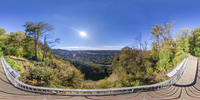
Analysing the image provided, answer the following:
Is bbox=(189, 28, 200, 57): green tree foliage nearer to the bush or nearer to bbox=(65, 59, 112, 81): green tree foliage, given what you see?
bbox=(65, 59, 112, 81): green tree foliage

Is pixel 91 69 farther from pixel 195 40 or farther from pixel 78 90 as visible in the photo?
pixel 195 40

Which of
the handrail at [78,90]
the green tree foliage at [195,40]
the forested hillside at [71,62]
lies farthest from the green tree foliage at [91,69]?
the green tree foliage at [195,40]

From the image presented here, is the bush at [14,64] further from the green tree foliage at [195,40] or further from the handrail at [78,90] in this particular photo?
the green tree foliage at [195,40]

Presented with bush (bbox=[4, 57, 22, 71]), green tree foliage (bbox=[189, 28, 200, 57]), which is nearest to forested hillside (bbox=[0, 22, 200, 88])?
bush (bbox=[4, 57, 22, 71])

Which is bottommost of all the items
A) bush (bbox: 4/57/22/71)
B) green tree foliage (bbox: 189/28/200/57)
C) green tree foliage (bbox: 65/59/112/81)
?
green tree foliage (bbox: 65/59/112/81)

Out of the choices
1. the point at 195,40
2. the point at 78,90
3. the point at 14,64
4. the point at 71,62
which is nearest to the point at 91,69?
the point at 71,62

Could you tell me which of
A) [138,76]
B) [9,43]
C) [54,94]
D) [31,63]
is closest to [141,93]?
[138,76]

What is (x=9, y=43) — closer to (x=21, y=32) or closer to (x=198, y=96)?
(x=21, y=32)

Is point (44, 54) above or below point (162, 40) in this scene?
below
